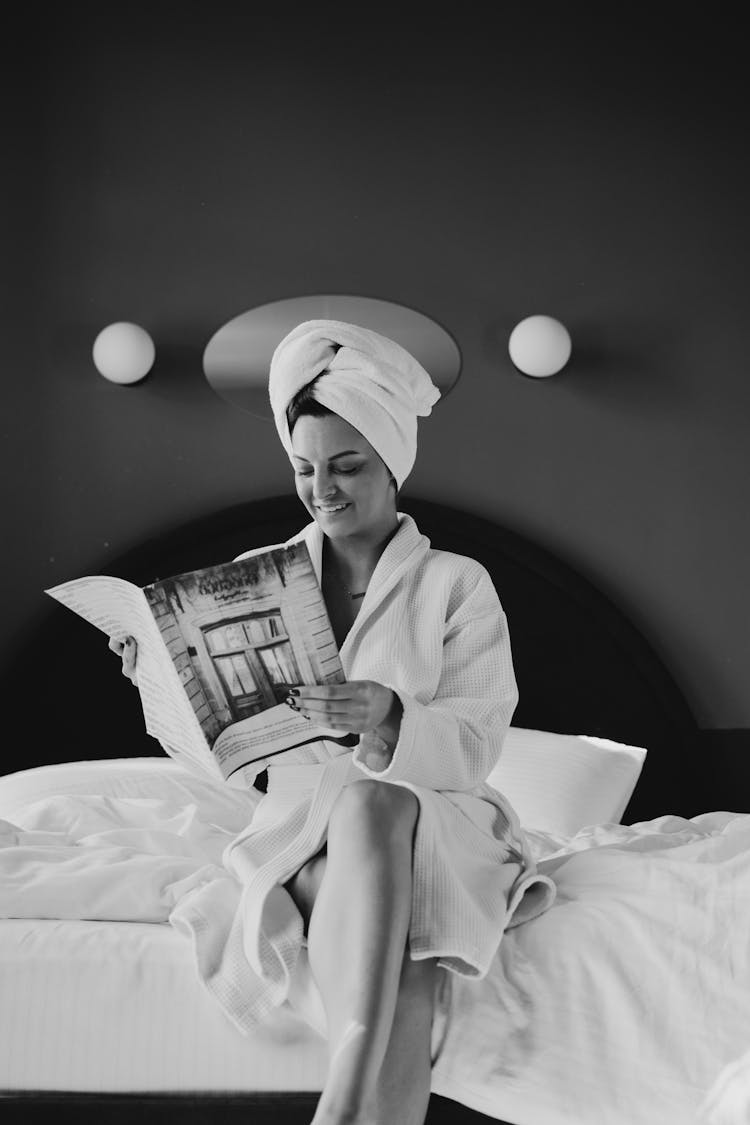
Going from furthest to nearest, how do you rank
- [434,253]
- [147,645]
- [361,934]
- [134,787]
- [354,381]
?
1. [434,253]
2. [134,787]
3. [354,381]
4. [147,645]
5. [361,934]

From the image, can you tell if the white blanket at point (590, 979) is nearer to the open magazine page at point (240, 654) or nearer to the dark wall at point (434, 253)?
the open magazine page at point (240, 654)

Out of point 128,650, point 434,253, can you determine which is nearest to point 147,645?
point 128,650

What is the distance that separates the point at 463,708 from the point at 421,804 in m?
0.27

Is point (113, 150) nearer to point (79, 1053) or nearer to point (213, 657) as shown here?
point (213, 657)

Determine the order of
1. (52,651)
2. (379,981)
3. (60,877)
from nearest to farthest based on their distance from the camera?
(379,981)
(60,877)
(52,651)

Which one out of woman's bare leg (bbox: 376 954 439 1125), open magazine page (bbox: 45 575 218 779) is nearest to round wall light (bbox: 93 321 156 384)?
open magazine page (bbox: 45 575 218 779)

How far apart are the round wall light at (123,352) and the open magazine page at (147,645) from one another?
151 centimetres

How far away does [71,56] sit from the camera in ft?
10.7

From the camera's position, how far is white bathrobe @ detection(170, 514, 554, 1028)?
59.5 inches

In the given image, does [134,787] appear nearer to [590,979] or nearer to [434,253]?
[590,979]

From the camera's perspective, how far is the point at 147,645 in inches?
68.1

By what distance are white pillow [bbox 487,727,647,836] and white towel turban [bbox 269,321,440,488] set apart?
95 cm

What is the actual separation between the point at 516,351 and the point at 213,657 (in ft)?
6.19

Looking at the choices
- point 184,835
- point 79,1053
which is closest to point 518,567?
point 184,835
